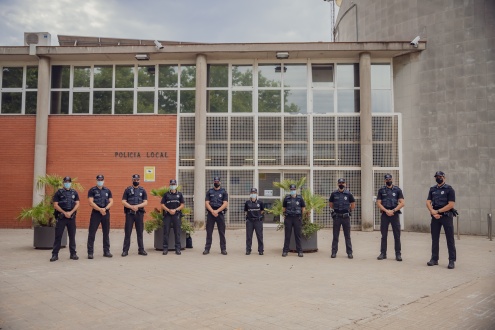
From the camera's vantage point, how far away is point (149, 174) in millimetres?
16969

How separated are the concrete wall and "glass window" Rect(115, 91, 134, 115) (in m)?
11.0

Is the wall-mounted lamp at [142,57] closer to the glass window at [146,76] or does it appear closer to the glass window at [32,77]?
the glass window at [146,76]

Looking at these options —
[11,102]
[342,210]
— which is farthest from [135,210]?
[11,102]

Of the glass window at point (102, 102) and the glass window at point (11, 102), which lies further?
the glass window at point (11, 102)

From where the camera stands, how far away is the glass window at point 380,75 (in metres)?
17.4

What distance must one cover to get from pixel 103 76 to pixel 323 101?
9.37 metres

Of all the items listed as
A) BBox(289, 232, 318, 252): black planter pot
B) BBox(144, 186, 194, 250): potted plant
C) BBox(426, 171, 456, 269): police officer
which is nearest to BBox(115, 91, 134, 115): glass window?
BBox(144, 186, 194, 250): potted plant

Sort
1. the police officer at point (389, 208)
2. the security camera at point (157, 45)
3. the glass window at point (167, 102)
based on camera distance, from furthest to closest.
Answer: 1. the glass window at point (167, 102)
2. the security camera at point (157, 45)
3. the police officer at point (389, 208)

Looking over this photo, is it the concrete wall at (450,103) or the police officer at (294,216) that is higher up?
the concrete wall at (450,103)

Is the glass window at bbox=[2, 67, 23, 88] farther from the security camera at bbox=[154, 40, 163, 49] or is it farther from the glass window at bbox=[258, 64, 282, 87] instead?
the glass window at bbox=[258, 64, 282, 87]

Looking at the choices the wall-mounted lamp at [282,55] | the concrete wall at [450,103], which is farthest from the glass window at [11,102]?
the concrete wall at [450,103]

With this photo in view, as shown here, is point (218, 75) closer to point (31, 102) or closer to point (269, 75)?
point (269, 75)

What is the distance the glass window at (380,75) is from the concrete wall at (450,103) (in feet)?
1.20

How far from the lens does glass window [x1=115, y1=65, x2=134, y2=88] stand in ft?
58.5
